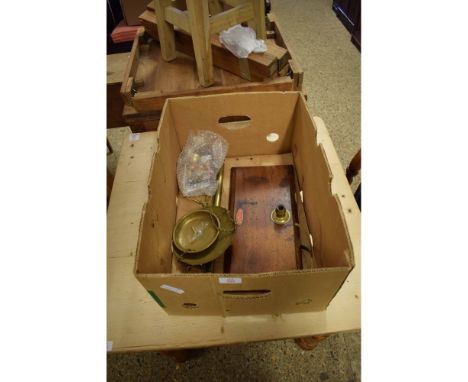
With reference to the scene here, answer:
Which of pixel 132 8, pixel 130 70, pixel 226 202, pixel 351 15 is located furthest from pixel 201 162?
pixel 351 15

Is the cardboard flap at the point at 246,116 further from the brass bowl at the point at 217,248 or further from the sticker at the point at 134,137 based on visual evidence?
the brass bowl at the point at 217,248

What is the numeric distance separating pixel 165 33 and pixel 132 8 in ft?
3.58

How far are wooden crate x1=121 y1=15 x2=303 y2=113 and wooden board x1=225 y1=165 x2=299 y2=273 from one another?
1.04ft

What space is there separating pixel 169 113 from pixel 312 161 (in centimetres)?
50

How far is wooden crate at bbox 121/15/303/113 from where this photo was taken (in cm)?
110

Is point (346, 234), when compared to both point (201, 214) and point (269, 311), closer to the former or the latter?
point (269, 311)

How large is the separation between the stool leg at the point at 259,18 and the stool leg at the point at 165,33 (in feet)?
1.10

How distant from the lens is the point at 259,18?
3.69 feet

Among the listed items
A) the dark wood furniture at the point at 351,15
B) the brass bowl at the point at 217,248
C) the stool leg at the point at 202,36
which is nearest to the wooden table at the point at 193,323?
the brass bowl at the point at 217,248

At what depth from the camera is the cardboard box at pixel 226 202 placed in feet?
1.81

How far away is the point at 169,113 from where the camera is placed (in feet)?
3.24

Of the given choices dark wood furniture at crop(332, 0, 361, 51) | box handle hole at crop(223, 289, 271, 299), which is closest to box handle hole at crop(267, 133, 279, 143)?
box handle hole at crop(223, 289, 271, 299)

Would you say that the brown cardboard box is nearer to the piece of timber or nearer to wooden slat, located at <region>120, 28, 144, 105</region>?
Result: wooden slat, located at <region>120, 28, 144, 105</region>

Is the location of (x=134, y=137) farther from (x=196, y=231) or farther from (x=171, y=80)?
(x=196, y=231)
